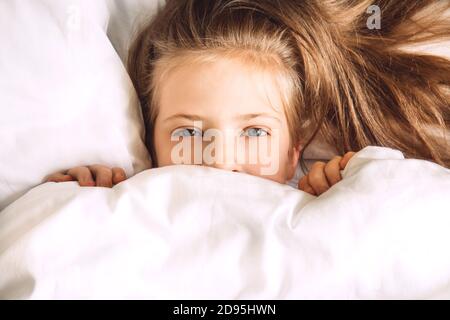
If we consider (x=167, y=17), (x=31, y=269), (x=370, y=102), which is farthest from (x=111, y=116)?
(x=370, y=102)

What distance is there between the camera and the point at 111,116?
932mm

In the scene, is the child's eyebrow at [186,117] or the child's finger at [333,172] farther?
the child's eyebrow at [186,117]

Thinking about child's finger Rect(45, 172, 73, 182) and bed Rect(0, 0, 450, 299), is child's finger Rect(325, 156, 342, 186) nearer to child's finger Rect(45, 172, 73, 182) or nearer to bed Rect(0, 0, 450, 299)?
bed Rect(0, 0, 450, 299)

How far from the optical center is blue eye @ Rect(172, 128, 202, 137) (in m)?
0.95

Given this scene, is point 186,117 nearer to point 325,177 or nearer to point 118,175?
point 118,175

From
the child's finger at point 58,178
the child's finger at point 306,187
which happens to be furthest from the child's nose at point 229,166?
the child's finger at point 58,178

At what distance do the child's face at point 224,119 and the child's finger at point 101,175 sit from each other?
131 millimetres

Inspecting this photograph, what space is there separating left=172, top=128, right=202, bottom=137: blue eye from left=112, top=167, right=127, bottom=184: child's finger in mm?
117

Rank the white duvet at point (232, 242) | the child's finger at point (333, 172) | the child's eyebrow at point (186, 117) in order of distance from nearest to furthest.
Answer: the white duvet at point (232, 242) → the child's finger at point (333, 172) → the child's eyebrow at point (186, 117)

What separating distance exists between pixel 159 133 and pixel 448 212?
1.63ft

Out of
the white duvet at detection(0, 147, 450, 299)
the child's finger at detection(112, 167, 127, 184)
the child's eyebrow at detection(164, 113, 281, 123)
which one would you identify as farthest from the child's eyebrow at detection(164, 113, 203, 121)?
the white duvet at detection(0, 147, 450, 299)

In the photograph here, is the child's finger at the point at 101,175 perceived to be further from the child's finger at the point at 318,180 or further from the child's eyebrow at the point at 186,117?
the child's finger at the point at 318,180

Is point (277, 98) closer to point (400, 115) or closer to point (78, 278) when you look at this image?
point (400, 115)

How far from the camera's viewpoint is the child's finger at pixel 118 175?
0.90 metres
